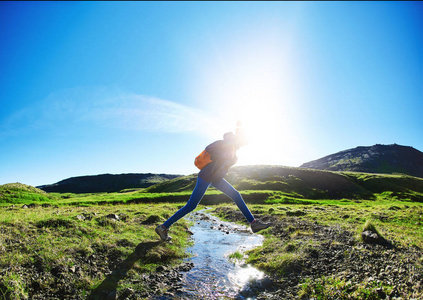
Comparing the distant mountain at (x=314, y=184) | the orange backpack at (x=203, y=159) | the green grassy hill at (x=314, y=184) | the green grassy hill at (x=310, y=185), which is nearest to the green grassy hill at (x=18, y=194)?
the green grassy hill at (x=310, y=185)

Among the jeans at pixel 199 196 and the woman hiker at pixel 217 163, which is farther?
the jeans at pixel 199 196

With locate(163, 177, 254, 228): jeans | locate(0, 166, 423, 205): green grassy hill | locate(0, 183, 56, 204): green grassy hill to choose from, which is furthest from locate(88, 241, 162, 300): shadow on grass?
locate(0, 166, 423, 205): green grassy hill

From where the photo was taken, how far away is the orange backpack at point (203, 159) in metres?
7.60

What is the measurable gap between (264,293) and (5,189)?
48155 mm

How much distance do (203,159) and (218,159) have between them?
0.55 meters

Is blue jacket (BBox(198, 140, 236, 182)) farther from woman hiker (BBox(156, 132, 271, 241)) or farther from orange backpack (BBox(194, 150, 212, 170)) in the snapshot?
orange backpack (BBox(194, 150, 212, 170))

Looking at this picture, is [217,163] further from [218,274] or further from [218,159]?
[218,274]

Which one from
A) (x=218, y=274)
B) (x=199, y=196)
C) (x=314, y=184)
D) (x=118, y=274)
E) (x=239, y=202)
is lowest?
(x=314, y=184)

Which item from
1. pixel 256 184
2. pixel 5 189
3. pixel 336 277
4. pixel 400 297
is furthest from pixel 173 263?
pixel 256 184

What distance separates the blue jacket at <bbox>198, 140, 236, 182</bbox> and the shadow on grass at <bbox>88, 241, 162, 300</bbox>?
3.18m

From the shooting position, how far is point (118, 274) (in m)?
5.84

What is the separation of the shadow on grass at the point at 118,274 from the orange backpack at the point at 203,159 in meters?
3.41

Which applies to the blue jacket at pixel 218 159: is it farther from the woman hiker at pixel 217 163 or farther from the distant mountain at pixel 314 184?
the distant mountain at pixel 314 184

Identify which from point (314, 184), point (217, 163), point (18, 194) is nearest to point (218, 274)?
point (217, 163)
